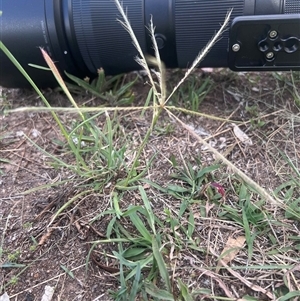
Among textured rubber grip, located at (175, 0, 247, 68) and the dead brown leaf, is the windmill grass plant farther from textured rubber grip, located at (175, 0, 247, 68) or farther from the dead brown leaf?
textured rubber grip, located at (175, 0, 247, 68)

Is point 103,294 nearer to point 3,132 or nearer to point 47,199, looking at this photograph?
point 47,199

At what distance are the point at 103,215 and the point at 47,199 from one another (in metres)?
0.14

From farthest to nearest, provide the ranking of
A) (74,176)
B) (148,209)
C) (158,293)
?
(74,176), (148,209), (158,293)

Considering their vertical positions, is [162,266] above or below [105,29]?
below

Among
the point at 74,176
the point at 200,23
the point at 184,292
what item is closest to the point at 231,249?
the point at 184,292

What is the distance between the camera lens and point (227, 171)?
36.8 inches

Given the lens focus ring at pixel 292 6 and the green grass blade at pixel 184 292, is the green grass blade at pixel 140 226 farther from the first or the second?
the lens focus ring at pixel 292 6

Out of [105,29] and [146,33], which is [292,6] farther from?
[105,29]

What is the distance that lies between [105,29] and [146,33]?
11 centimetres

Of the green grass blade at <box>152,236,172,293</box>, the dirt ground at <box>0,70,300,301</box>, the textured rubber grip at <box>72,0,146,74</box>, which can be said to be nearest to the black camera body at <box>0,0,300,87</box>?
the textured rubber grip at <box>72,0,146,74</box>

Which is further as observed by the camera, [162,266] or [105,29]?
[105,29]

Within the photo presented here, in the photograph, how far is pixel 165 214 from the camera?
85cm

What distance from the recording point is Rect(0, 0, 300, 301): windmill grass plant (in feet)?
2.39

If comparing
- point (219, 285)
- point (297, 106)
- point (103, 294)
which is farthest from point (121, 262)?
point (297, 106)
